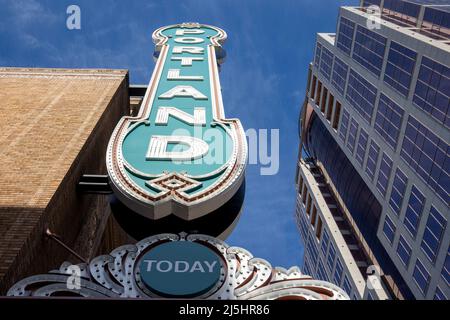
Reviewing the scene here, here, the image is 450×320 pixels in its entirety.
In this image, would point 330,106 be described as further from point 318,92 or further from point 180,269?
point 180,269

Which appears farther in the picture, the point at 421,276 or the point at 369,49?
the point at 369,49

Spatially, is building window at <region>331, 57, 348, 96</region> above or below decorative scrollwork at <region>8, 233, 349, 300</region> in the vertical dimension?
below

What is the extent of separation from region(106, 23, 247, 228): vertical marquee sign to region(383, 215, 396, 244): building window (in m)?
28.3

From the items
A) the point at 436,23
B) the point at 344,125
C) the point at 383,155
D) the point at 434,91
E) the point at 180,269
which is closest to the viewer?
the point at 180,269

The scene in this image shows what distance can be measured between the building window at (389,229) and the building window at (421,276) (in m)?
5.33

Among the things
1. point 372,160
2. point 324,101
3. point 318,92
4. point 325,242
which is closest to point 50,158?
point 372,160

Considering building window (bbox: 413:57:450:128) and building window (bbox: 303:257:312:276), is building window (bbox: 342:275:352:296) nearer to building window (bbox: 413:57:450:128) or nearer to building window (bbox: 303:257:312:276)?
building window (bbox: 303:257:312:276)

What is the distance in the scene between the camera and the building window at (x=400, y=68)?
128 feet

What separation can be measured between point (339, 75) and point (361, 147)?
43.5 ft

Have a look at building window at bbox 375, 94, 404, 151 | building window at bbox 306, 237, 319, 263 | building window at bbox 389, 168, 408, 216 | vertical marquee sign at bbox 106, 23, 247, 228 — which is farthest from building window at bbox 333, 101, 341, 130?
vertical marquee sign at bbox 106, 23, 247, 228

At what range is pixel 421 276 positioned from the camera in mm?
33656

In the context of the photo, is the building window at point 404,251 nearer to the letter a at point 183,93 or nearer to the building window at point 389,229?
the building window at point 389,229

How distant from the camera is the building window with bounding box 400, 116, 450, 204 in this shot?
1256 inches
